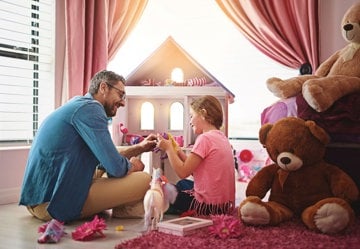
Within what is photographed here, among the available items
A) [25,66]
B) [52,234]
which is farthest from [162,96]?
[52,234]

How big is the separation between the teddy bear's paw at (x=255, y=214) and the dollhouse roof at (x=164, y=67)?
1.39 m

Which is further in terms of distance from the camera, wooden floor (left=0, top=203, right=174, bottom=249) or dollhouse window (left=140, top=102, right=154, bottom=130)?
dollhouse window (left=140, top=102, right=154, bottom=130)

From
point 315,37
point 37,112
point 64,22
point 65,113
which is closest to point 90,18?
point 64,22

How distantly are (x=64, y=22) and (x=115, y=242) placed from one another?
2.19m

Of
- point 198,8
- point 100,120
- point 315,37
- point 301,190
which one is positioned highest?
point 198,8

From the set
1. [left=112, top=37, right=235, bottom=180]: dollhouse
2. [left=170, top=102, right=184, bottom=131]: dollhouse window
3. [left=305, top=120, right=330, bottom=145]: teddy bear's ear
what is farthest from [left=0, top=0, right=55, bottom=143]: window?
[left=305, top=120, right=330, bottom=145]: teddy bear's ear

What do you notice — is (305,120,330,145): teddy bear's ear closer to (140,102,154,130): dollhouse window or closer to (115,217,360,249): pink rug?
(115,217,360,249): pink rug

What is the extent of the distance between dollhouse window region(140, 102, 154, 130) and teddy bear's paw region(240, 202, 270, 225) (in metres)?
1.48

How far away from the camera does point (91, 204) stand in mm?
2277

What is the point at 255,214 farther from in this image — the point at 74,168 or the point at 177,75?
the point at 177,75

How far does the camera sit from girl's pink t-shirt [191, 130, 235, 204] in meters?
2.27

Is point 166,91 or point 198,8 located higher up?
point 198,8

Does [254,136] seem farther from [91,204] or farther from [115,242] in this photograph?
[115,242]

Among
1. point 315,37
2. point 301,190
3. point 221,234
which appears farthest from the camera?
point 315,37
